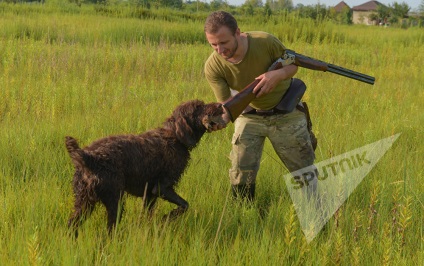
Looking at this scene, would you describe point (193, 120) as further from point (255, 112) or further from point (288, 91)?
point (288, 91)

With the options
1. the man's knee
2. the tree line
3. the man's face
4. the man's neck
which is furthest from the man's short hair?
the tree line

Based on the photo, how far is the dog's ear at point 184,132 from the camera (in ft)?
11.8

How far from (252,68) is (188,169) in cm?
115

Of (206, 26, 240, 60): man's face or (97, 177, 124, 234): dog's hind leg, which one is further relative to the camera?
(206, 26, 240, 60): man's face

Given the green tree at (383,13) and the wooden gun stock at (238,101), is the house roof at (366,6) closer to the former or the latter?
the green tree at (383,13)

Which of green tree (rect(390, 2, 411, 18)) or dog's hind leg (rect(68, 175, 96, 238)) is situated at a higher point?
green tree (rect(390, 2, 411, 18))

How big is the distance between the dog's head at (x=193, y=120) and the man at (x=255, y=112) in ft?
1.41

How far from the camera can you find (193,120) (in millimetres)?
3688

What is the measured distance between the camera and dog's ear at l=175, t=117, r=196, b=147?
3611 mm

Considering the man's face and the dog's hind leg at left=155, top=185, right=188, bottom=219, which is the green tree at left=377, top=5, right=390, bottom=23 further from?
the dog's hind leg at left=155, top=185, right=188, bottom=219

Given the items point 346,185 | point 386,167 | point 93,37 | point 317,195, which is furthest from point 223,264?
point 93,37

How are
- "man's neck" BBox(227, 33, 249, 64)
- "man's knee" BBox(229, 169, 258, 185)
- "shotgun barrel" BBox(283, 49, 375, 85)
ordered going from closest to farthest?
"man's neck" BBox(227, 33, 249, 64), "shotgun barrel" BBox(283, 49, 375, 85), "man's knee" BBox(229, 169, 258, 185)

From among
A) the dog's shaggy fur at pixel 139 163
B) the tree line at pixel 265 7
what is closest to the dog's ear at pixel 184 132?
the dog's shaggy fur at pixel 139 163

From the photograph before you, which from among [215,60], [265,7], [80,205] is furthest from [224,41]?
[265,7]
